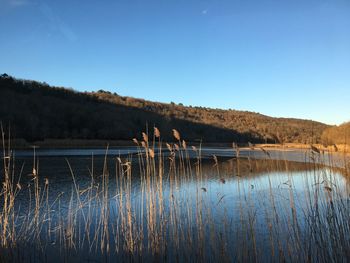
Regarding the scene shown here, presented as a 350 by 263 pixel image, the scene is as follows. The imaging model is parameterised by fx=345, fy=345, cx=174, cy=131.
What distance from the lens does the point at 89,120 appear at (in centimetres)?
7250

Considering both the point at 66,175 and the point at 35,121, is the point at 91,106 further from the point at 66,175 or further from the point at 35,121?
the point at 66,175

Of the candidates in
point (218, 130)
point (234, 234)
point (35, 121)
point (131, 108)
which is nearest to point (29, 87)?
point (131, 108)

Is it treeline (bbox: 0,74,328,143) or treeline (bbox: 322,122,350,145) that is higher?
treeline (bbox: 0,74,328,143)

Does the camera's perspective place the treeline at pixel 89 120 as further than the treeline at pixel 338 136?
Yes

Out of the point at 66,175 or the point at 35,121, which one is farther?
the point at 35,121

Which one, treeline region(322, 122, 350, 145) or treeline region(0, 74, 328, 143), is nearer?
treeline region(322, 122, 350, 145)

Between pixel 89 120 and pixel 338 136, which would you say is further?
pixel 89 120

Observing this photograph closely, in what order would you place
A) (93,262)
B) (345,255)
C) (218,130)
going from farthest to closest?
1. (218,130)
2. (93,262)
3. (345,255)

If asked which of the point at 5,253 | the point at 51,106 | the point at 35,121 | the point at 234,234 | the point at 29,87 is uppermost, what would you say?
the point at 29,87

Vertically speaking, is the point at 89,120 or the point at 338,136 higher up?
the point at 89,120

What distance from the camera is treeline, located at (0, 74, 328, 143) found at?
2265 inches

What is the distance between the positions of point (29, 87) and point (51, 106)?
21.2 meters

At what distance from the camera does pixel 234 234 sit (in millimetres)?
7117

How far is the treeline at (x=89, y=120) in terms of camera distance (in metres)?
57.5
